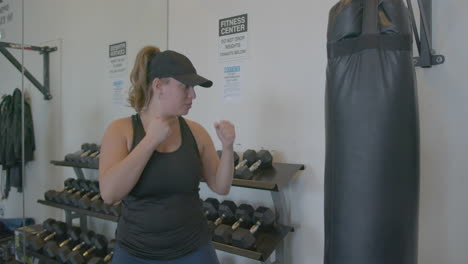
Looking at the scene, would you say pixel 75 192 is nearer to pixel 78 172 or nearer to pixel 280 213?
pixel 78 172

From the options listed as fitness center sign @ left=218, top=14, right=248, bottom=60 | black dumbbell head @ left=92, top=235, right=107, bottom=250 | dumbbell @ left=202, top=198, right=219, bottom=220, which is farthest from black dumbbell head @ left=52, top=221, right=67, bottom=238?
fitness center sign @ left=218, top=14, right=248, bottom=60

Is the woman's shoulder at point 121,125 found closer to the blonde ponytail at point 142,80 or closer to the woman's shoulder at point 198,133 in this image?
the blonde ponytail at point 142,80

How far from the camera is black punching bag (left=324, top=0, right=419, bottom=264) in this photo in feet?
2.92

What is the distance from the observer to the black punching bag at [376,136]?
0.89 meters

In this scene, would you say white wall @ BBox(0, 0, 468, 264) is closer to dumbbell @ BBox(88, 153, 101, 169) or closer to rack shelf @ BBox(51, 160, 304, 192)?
rack shelf @ BBox(51, 160, 304, 192)

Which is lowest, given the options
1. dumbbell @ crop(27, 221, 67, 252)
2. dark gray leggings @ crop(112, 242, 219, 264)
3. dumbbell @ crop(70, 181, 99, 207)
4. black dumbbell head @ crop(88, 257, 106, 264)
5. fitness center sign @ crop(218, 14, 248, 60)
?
black dumbbell head @ crop(88, 257, 106, 264)

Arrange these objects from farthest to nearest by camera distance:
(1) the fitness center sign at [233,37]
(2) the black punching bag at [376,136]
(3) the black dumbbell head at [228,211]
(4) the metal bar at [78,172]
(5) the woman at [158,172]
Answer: (4) the metal bar at [78,172] → (1) the fitness center sign at [233,37] → (3) the black dumbbell head at [228,211] → (5) the woman at [158,172] → (2) the black punching bag at [376,136]

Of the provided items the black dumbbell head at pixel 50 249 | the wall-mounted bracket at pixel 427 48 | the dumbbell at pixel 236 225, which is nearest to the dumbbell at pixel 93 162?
the black dumbbell head at pixel 50 249

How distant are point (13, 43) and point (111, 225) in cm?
181

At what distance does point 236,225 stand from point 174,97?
963 mm

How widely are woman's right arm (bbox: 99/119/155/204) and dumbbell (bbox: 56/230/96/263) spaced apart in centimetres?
160

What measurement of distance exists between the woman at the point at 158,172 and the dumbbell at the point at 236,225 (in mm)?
434

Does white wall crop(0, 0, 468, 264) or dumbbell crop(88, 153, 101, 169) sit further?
dumbbell crop(88, 153, 101, 169)

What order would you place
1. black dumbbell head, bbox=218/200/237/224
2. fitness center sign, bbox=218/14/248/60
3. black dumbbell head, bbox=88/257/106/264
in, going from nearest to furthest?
black dumbbell head, bbox=218/200/237/224 < fitness center sign, bbox=218/14/248/60 < black dumbbell head, bbox=88/257/106/264
